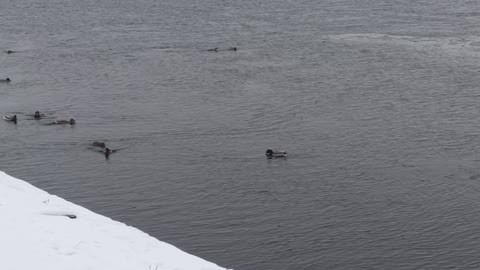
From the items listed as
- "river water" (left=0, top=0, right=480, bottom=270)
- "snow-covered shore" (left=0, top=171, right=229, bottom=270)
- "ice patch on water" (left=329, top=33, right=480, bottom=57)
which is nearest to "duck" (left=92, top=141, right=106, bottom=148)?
"river water" (left=0, top=0, right=480, bottom=270)

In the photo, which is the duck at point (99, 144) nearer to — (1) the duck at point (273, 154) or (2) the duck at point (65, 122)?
(2) the duck at point (65, 122)

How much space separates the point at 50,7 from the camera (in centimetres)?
8744

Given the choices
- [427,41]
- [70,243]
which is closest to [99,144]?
[70,243]

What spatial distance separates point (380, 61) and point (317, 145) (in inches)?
808

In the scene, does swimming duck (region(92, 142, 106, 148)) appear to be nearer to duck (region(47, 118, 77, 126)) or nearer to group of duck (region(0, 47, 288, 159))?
group of duck (region(0, 47, 288, 159))

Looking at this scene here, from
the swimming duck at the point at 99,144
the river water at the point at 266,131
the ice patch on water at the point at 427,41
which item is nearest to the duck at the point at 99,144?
the swimming duck at the point at 99,144

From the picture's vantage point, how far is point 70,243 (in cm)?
1611

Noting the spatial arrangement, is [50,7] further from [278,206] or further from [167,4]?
[278,206]

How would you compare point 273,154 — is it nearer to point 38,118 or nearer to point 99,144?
point 99,144

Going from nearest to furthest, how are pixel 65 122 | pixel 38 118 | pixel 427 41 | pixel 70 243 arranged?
pixel 70 243
pixel 65 122
pixel 38 118
pixel 427 41

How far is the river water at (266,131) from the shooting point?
3139cm

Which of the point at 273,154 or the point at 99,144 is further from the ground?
the point at 99,144

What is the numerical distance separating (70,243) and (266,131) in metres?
29.0

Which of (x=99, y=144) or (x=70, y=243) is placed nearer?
(x=70, y=243)
